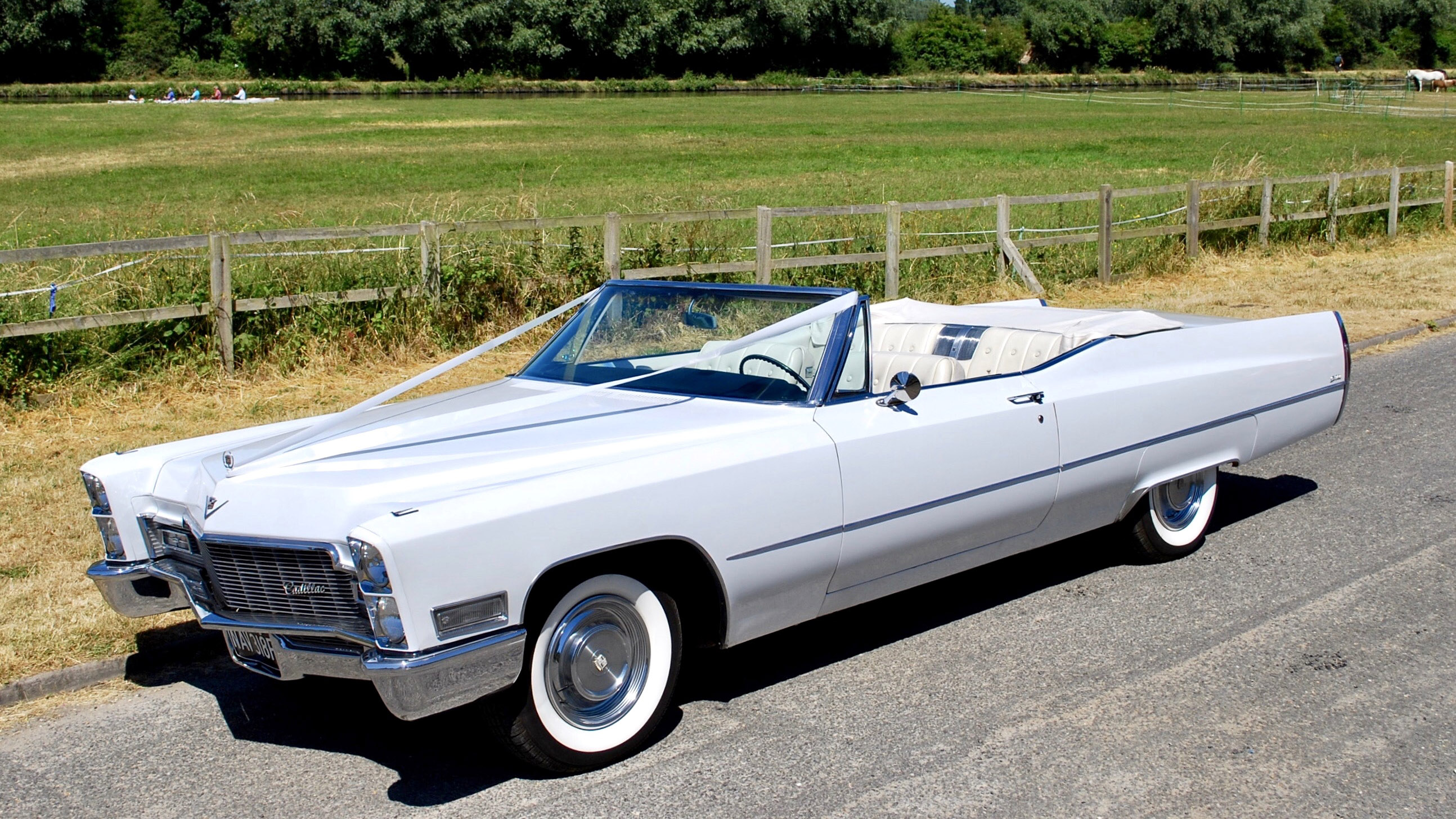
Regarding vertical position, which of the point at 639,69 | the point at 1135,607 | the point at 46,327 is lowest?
the point at 1135,607

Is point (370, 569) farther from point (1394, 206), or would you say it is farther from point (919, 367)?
point (1394, 206)

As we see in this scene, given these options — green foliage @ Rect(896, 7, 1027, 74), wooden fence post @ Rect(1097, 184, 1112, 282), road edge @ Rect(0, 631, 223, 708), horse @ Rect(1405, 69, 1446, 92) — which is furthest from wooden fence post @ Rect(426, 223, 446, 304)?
green foliage @ Rect(896, 7, 1027, 74)

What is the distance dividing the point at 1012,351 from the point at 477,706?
304 centimetres

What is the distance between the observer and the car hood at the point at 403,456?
3.60m

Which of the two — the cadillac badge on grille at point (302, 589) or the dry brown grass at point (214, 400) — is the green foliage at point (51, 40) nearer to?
the dry brown grass at point (214, 400)

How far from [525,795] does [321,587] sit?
84 cm

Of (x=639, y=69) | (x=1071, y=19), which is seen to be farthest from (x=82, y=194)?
(x=1071, y=19)

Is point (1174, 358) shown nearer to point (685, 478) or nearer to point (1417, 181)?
point (685, 478)

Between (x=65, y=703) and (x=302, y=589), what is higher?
(x=302, y=589)

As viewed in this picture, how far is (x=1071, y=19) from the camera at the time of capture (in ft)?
334

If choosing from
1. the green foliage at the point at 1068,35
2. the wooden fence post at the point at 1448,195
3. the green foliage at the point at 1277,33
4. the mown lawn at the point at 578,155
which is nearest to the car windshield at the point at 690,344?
the mown lawn at the point at 578,155

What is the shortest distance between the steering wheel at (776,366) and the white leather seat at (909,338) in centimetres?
140

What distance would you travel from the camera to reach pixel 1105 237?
615 inches

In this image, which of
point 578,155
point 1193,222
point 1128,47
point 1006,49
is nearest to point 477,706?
point 1193,222
